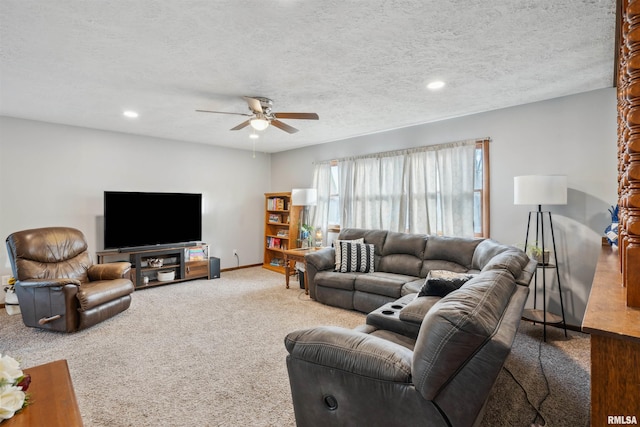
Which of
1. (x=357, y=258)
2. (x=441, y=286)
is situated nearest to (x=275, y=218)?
(x=357, y=258)

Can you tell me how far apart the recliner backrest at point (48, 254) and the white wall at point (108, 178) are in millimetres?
896

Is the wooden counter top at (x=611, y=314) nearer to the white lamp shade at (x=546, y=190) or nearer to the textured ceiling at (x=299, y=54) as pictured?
the textured ceiling at (x=299, y=54)

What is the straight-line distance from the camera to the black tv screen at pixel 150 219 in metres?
4.93

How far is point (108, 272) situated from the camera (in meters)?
4.05

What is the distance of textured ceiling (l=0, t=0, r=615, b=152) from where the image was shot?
1995 mm

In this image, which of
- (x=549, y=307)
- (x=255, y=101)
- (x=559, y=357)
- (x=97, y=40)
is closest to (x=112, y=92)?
(x=97, y=40)

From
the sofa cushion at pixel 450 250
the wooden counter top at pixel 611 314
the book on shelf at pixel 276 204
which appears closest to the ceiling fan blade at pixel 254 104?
the sofa cushion at pixel 450 250

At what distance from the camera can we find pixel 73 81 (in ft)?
10.2

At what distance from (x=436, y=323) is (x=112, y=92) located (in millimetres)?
3804

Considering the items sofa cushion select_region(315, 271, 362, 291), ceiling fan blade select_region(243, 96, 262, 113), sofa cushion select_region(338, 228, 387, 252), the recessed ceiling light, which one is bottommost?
sofa cushion select_region(315, 271, 362, 291)

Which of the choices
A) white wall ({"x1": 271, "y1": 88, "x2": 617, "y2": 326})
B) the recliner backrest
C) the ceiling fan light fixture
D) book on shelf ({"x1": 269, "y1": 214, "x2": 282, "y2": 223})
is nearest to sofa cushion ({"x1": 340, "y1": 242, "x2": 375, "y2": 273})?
white wall ({"x1": 271, "y1": 88, "x2": 617, "y2": 326})

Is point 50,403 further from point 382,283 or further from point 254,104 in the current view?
point 382,283

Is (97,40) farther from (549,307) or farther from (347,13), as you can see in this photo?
(549,307)

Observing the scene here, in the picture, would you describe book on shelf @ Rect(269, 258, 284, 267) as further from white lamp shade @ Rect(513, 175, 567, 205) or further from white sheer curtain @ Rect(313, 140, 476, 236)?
white lamp shade @ Rect(513, 175, 567, 205)
